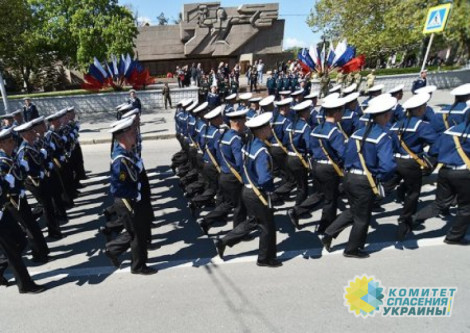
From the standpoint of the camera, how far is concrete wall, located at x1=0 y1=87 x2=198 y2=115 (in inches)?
748

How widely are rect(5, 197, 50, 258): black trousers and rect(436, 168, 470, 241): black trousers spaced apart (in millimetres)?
5900

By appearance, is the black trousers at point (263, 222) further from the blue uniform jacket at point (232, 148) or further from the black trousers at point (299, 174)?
the black trousers at point (299, 174)

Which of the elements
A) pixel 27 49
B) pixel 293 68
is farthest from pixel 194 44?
pixel 27 49

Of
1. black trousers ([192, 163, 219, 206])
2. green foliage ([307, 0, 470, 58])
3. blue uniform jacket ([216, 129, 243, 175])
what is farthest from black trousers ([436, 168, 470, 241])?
green foliage ([307, 0, 470, 58])

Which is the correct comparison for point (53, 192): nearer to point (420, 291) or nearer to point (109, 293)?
point (109, 293)

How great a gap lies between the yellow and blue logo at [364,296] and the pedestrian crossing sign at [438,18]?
33.8ft

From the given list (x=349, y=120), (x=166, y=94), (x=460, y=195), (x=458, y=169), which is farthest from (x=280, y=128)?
(x=166, y=94)

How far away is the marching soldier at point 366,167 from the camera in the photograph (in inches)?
165

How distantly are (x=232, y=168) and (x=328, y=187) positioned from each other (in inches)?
60.0

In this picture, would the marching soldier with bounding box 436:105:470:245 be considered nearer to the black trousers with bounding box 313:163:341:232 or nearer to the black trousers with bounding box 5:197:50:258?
the black trousers with bounding box 313:163:341:232

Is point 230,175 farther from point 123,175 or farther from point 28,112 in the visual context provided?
point 28,112

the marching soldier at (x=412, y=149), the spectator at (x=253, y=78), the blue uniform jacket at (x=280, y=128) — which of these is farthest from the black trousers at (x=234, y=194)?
the spectator at (x=253, y=78)

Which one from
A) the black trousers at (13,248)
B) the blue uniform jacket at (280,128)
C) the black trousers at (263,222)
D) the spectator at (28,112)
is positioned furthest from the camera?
the spectator at (28,112)

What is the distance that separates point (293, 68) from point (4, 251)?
71.1ft
